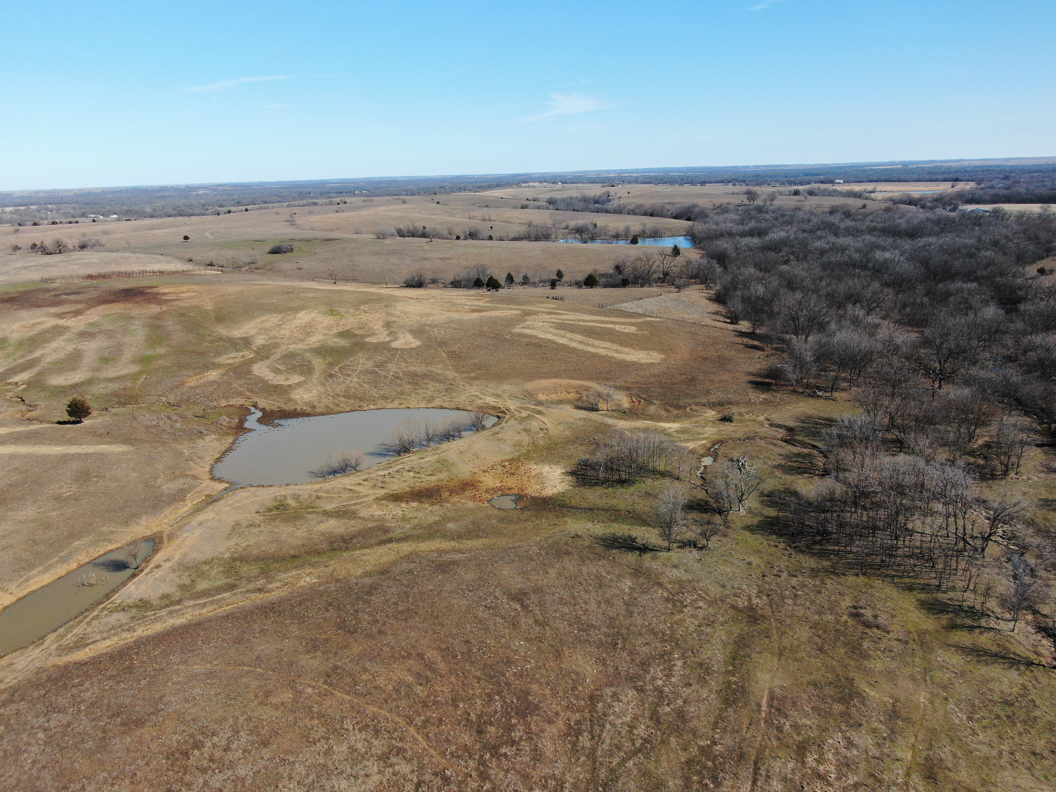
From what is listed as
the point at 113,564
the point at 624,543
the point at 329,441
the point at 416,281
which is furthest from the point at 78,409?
the point at 416,281

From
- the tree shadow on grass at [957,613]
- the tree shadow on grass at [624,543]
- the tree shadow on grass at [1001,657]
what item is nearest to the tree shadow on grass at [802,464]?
the tree shadow on grass at [957,613]

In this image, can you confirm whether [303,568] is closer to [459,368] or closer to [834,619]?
[834,619]

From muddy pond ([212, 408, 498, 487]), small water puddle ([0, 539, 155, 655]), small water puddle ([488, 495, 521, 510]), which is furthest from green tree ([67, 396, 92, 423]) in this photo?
small water puddle ([488, 495, 521, 510])

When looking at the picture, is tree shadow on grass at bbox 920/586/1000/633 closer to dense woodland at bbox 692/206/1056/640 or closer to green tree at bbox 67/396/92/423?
dense woodland at bbox 692/206/1056/640

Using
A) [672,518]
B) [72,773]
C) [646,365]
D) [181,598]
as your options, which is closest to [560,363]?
[646,365]

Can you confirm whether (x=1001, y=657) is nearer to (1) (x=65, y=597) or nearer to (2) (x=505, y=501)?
(2) (x=505, y=501)

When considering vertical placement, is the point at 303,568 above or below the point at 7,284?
below
